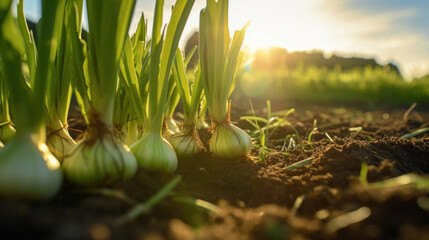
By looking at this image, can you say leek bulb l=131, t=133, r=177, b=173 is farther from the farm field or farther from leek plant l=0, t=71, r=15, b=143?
leek plant l=0, t=71, r=15, b=143

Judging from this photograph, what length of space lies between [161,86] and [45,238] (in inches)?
26.0

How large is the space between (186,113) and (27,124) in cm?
71

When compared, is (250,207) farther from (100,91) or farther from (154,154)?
(100,91)

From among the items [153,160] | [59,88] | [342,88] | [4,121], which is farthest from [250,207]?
[342,88]

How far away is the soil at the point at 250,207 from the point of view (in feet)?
1.94

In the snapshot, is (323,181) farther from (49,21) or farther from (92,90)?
(49,21)

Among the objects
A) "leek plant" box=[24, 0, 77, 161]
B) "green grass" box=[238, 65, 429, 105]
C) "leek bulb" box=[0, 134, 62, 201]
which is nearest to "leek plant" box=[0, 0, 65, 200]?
"leek bulb" box=[0, 134, 62, 201]

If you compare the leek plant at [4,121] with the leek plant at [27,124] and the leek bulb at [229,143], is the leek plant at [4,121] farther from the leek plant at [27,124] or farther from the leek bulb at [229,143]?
the leek bulb at [229,143]

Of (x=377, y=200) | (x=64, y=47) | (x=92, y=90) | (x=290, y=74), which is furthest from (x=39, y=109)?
(x=290, y=74)

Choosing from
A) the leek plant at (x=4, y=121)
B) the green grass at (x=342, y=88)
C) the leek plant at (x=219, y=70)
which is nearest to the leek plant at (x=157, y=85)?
the leek plant at (x=219, y=70)

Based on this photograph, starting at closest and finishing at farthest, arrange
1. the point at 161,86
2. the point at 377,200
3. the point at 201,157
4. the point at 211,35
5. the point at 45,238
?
the point at 45,238 < the point at 377,200 < the point at 161,86 < the point at 211,35 < the point at 201,157

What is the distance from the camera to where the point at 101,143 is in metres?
0.89

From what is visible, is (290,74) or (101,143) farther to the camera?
(290,74)

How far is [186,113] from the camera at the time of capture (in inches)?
56.4
